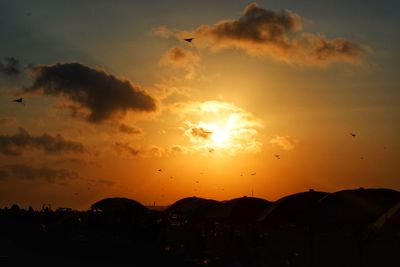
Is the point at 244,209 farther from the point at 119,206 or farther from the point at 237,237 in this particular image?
the point at 119,206

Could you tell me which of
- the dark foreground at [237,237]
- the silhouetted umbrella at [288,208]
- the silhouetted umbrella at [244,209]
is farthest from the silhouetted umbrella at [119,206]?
the silhouetted umbrella at [288,208]

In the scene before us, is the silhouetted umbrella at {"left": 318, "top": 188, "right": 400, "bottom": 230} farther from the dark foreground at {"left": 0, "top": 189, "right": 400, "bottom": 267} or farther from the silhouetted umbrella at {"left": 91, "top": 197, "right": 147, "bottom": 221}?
the silhouetted umbrella at {"left": 91, "top": 197, "right": 147, "bottom": 221}

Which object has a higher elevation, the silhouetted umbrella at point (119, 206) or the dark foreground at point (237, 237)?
the silhouetted umbrella at point (119, 206)

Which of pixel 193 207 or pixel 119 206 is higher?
pixel 193 207

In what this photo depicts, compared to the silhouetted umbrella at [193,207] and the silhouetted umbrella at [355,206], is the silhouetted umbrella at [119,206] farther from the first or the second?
the silhouetted umbrella at [355,206]

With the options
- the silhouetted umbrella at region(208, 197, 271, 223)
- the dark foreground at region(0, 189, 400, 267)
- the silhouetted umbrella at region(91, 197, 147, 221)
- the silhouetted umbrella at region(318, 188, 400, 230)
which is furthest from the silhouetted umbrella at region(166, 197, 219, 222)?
the silhouetted umbrella at region(318, 188, 400, 230)

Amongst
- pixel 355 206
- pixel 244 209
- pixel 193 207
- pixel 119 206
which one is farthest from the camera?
pixel 193 207

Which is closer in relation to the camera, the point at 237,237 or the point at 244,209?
the point at 244,209

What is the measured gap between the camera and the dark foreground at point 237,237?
15.3 metres

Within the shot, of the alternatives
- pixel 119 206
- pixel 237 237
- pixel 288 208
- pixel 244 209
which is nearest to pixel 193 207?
pixel 119 206

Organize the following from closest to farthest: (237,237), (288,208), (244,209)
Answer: (288,208)
(244,209)
(237,237)

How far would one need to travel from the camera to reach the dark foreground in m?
15.3

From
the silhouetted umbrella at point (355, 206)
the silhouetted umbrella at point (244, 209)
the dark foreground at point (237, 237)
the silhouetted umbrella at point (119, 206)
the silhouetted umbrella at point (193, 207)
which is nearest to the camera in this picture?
the silhouetted umbrella at point (355, 206)

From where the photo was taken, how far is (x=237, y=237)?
28594 millimetres
